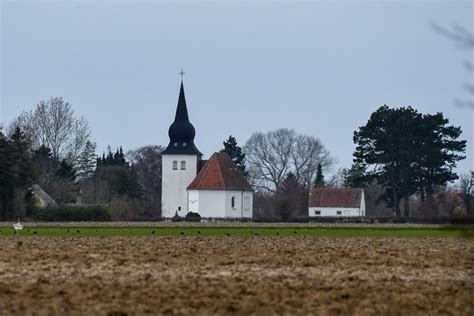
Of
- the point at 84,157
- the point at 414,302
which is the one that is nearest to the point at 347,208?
the point at 84,157

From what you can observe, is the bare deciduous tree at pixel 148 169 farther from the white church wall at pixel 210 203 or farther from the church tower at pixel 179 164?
the white church wall at pixel 210 203

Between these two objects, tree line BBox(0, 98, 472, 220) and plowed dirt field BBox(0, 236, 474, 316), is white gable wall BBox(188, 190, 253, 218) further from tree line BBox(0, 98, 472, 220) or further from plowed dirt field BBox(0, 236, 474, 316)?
plowed dirt field BBox(0, 236, 474, 316)

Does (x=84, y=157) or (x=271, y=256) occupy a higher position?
(x=84, y=157)

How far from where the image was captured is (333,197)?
4862 inches

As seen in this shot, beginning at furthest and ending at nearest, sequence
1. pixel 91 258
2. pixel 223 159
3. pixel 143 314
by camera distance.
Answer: pixel 223 159 → pixel 91 258 → pixel 143 314

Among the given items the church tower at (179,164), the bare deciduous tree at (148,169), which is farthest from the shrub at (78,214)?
the bare deciduous tree at (148,169)

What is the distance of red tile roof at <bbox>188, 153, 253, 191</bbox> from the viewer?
111 meters

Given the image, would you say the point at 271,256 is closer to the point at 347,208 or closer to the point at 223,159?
the point at 223,159

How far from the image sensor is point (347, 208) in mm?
122938

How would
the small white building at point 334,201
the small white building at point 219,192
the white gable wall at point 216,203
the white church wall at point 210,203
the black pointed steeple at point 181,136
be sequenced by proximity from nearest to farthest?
the white church wall at point 210,203 → the white gable wall at point 216,203 → the small white building at point 219,192 → the black pointed steeple at point 181,136 → the small white building at point 334,201

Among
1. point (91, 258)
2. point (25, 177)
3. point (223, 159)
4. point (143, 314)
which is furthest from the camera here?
point (223, 159)

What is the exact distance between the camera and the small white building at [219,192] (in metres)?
110

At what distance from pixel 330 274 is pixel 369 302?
4.69m

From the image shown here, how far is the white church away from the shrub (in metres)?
18.5
